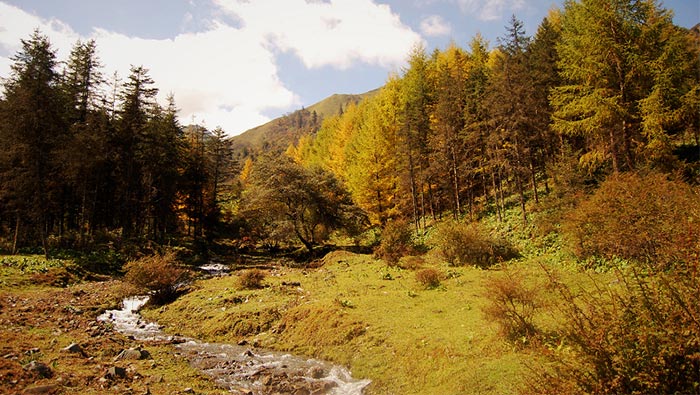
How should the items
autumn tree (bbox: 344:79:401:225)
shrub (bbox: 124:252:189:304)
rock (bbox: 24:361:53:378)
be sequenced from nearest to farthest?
rock (bbox: 24:361:53:378) < shrub (bbox: 124:252:189:304) < autumn tree (bbox: 344:79:401:225)

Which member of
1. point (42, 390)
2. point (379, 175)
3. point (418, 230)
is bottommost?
point (42, 390)

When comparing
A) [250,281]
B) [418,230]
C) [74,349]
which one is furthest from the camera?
[418,230]

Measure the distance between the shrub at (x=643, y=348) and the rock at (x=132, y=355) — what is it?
10.6 m

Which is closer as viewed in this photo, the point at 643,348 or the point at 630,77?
the point at 643,348

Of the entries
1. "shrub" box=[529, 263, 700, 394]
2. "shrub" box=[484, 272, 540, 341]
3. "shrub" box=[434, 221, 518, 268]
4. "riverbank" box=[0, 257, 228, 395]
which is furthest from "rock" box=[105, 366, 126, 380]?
"shrub" box=[434, 221, 518, 268]

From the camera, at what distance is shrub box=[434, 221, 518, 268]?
21.8 m

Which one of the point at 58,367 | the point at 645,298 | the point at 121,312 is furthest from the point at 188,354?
the point at 645,298

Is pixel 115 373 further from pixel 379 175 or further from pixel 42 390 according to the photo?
pixel 379 175

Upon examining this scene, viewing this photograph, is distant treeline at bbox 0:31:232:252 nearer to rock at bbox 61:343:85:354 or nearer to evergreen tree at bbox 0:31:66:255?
evergreen tree at bbox 0:31:66:255

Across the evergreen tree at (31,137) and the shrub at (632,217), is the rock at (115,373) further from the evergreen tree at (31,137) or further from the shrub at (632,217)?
the evergreen tree at (31,137)

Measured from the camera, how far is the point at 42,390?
708cm

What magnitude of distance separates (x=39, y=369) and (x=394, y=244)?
840 inches

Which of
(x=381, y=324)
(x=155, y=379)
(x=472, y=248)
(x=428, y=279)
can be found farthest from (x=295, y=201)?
(x=155, y=379)

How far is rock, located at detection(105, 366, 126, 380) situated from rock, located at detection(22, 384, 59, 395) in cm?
118
